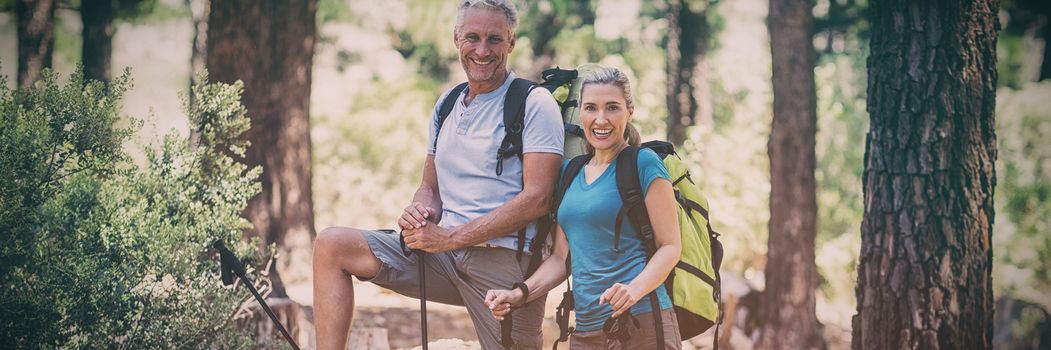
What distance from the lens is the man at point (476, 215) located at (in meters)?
3.83

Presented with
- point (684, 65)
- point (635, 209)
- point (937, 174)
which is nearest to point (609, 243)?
point (635, 209)

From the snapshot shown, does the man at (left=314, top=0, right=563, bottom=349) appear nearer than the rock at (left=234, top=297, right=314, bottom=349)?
Yes

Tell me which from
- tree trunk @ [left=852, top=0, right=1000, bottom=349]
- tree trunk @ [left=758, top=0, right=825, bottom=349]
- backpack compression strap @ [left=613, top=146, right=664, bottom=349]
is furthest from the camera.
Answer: tree trunk @ [left=758, top=0, right=825, bottom=349]

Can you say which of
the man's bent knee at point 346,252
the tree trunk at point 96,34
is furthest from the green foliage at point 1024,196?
the tree trunk at point 96,34

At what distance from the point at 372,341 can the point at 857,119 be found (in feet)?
44.8

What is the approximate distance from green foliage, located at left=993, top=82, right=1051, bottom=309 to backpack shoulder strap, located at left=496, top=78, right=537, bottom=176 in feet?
33.1

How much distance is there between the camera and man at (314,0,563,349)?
12.6 ft

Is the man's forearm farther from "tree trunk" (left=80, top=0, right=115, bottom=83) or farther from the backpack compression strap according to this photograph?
"tree trunk" (left=80, top=0, right=115, bottom=83)

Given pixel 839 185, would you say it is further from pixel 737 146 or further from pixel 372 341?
pixel 372 341

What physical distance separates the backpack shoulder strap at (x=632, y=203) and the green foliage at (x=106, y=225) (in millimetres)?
2230

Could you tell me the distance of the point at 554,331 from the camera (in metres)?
7.99

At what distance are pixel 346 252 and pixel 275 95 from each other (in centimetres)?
432

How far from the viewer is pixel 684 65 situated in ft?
47.6

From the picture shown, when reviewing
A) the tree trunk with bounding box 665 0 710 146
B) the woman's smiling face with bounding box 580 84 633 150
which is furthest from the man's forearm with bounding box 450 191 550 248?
the tree trunk with bounding box 665 0 710 146
